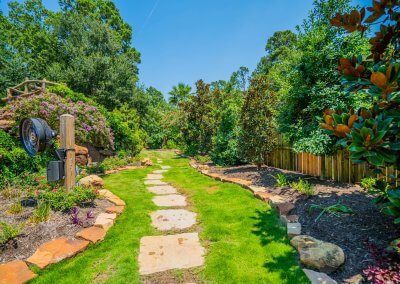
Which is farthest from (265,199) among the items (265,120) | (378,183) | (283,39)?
(283,39)

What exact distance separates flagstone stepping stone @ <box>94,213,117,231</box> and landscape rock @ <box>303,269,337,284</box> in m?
2.83

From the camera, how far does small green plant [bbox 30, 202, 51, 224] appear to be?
3.39 meters

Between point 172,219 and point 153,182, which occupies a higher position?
point 153,182

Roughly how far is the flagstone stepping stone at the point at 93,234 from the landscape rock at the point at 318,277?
2655 millimetres

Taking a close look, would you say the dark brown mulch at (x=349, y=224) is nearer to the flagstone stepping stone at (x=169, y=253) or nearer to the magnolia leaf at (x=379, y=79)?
the flagstone stepping stone at (x=169, y=253)

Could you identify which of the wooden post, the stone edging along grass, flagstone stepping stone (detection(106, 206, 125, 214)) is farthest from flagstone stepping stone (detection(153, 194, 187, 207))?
the wooden post

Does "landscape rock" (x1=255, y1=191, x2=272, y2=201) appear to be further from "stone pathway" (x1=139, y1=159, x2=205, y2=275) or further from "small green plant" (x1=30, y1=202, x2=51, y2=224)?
"small green plant" (x1=30, y1=202, x2=51, y2=224)

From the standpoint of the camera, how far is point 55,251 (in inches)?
109

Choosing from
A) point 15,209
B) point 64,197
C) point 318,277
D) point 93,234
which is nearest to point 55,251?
point 93,234

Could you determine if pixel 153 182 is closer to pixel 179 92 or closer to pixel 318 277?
pixel 318 277

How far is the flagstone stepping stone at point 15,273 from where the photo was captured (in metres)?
2.28

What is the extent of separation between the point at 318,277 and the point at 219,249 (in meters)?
1.16

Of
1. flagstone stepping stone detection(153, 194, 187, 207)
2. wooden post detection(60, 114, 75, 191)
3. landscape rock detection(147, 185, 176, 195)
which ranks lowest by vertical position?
flagstone stepping stone detection(153, 194, 187, 207)

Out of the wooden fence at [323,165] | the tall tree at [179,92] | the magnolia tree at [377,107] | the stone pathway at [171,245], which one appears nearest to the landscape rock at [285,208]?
the wooden fence at [323,165]
